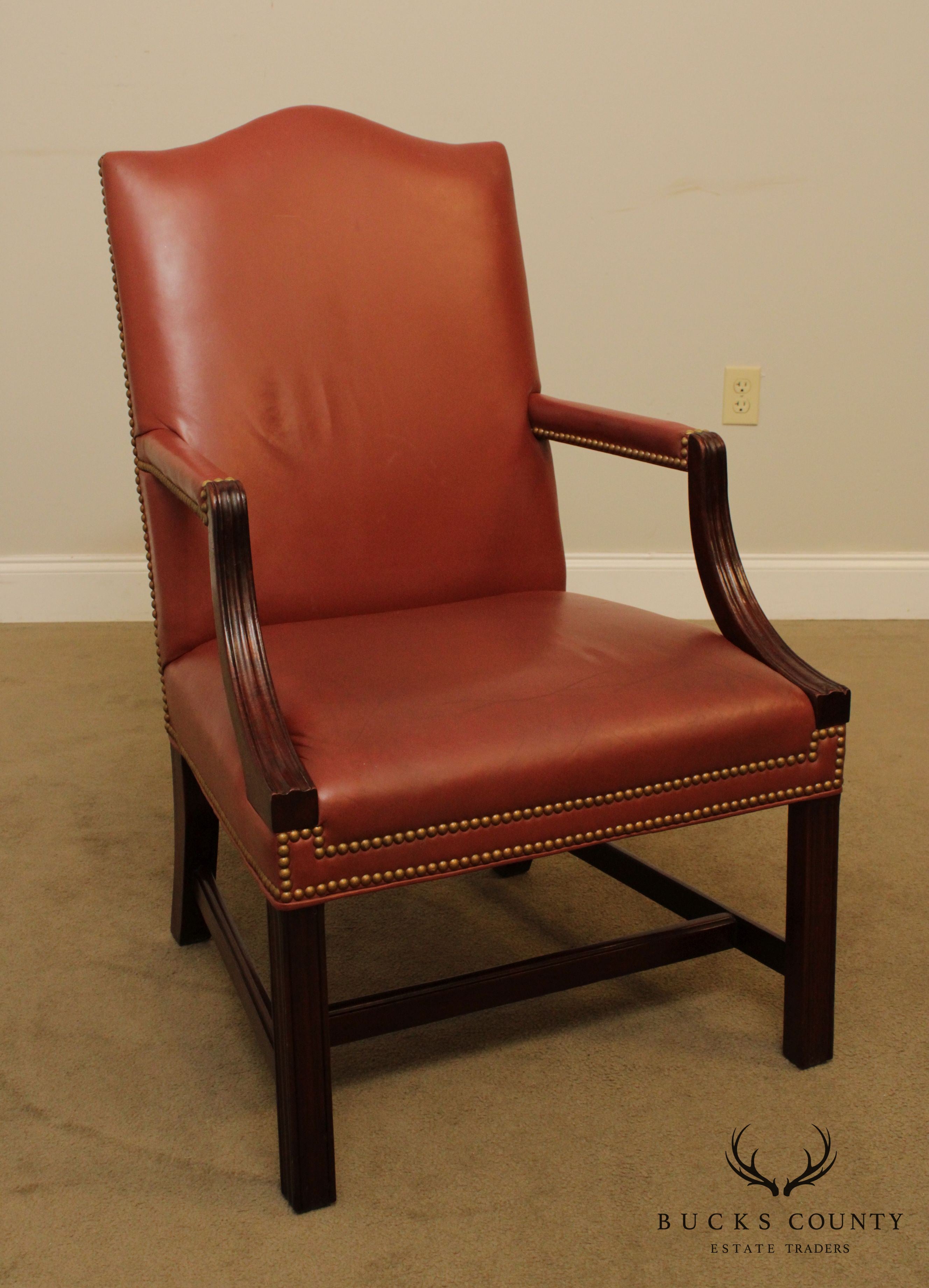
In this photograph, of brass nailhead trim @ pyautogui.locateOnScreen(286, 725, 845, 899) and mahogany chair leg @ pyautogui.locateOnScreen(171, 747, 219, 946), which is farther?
mahogany chair leg @ pyautogui.locateOnScreen(171, 747, 219, 946)

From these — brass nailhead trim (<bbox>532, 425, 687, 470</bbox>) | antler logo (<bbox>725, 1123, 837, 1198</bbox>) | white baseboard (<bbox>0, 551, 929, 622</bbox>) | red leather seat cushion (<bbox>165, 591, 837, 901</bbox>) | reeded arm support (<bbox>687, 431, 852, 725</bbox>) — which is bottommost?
antler logo (<bbox>725, 1123, 837, 1198</bbox>)

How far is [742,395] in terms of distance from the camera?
272 cm

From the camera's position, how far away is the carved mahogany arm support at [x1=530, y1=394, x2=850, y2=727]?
3.63ft

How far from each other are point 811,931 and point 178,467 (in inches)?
28.8

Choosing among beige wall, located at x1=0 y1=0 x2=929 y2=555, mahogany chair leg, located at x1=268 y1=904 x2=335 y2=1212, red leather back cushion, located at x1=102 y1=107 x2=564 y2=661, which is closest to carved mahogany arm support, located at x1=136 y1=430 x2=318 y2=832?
mahogany chair leg, located at x1=268 y1=904 x2=335 y2=1212

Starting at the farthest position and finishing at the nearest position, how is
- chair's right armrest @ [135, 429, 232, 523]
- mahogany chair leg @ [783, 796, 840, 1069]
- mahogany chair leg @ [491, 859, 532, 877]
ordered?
mahogany chair leg @ [491, 859, 532, 877]
mahogany chair leg @ [783, 796, 840, 1069]
chair's right armrest @ [135, 429, 232, 523]

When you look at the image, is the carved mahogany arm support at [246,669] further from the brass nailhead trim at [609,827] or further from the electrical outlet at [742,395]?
the electrical outlet at [742,395]

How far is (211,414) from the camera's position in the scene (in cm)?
129

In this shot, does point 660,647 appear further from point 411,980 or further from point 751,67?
point 751,67

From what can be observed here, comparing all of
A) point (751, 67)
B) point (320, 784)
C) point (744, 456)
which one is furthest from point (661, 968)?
point (751, 67)

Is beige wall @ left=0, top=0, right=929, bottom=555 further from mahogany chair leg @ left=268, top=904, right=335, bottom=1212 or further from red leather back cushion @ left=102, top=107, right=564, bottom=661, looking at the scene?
mahogany chair leg @ left=268, top=904, right=335, bottom=1212

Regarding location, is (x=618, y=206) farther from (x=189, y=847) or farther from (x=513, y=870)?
(x=189, y=847)

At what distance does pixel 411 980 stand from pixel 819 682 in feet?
1.89

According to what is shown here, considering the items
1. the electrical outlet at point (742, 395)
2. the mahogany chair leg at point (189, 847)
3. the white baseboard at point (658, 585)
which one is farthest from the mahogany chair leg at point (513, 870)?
the electrical outlet at point (742, 395)
